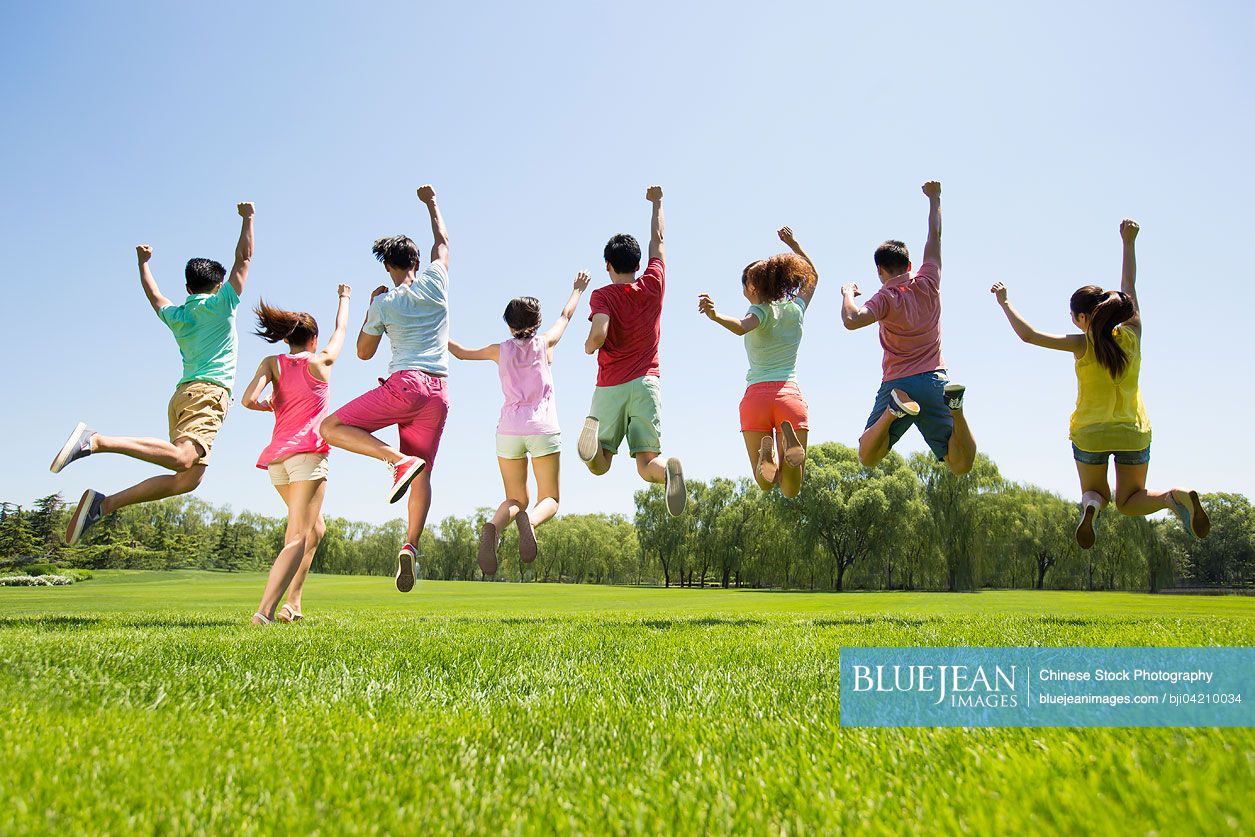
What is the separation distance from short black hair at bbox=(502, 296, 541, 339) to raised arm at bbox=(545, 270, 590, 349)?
0.17m

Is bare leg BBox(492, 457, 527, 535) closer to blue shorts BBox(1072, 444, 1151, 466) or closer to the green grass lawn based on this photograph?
the green grass lawn

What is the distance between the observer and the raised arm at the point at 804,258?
7832 millimetres

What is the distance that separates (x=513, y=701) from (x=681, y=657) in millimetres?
1496

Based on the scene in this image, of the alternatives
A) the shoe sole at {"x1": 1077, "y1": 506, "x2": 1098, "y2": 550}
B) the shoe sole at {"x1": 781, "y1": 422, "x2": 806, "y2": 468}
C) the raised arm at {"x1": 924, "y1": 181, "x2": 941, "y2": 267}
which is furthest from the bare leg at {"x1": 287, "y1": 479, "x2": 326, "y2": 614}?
the shoe sole at {"x1": 1077, "y1": 506, "x2": 1098, "y2": 550}

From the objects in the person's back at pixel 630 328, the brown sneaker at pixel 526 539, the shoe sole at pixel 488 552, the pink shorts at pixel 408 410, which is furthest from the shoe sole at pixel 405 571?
the person's back at pixel 630 328

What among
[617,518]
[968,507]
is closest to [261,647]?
[968,507]

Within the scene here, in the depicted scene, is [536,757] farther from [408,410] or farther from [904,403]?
[904,403]

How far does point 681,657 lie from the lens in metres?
4.11

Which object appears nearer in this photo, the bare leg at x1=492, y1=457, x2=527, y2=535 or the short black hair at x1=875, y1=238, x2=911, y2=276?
the bare leg at x1=492, y1=457, x2=527, y2=535

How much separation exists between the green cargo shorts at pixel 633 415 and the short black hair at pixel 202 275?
4.11 metres

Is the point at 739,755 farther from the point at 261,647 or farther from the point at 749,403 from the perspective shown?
the point at 749,403

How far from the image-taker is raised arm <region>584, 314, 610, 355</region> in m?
6.76

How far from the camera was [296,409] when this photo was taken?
24.3 ft

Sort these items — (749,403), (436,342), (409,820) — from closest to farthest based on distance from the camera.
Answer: (409,820) → (436,342) → (749,403)
